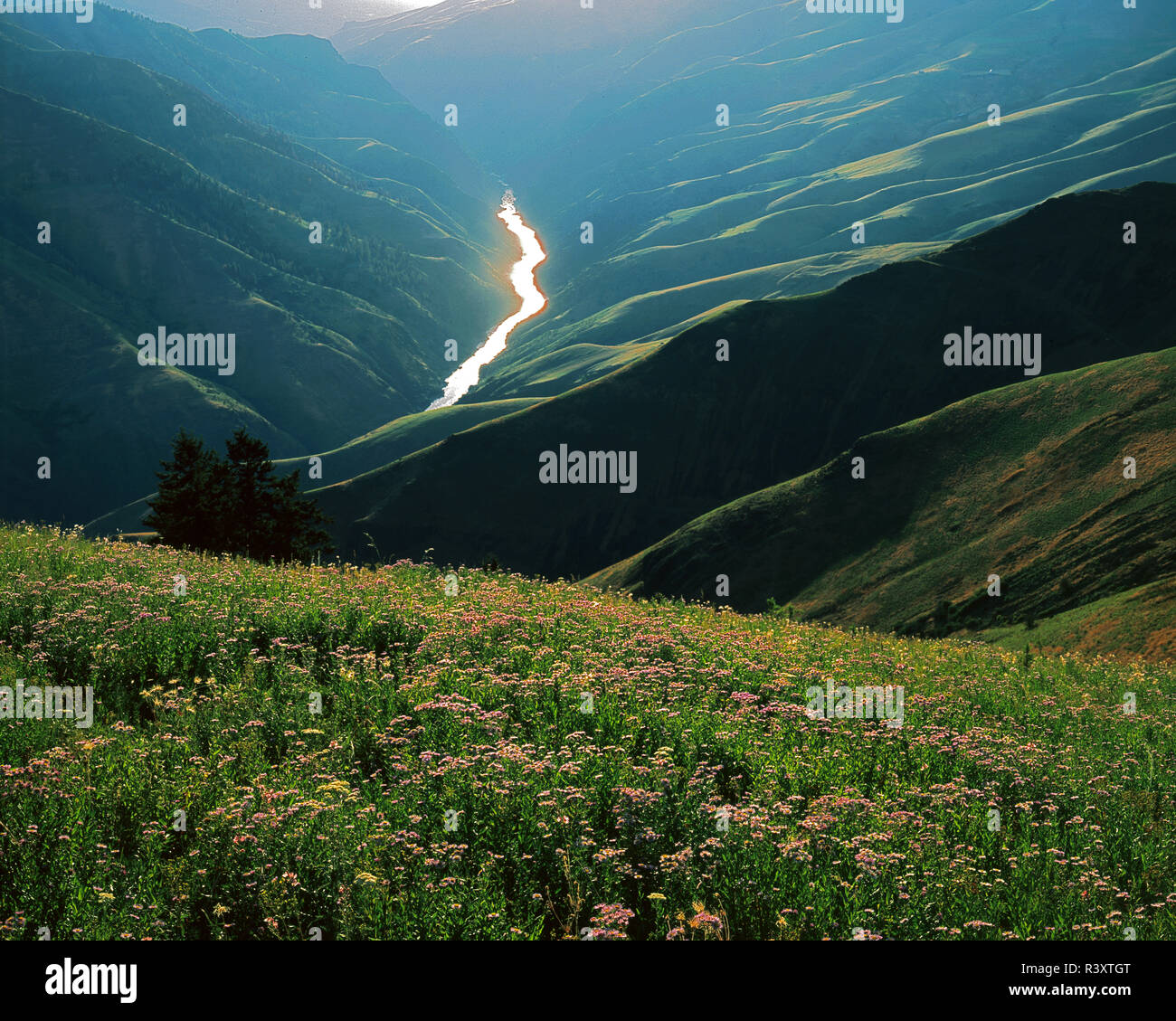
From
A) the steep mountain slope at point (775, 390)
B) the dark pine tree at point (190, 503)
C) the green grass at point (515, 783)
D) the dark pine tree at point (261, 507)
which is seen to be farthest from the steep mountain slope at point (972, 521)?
the green grass at point (515, 783)

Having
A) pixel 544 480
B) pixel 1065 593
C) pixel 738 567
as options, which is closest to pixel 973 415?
pixel 738 567

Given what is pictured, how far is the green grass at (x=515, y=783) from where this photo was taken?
625 cm

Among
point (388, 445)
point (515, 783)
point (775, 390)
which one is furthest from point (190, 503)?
point (388, 445)

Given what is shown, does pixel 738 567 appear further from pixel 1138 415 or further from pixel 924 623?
pixel 1138 415

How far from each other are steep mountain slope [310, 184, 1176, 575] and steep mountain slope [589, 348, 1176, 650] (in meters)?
23.0

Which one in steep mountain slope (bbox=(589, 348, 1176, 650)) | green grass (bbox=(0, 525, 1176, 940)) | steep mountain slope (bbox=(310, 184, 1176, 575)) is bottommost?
green grass (bbox=(0, 525, 1176, 940))

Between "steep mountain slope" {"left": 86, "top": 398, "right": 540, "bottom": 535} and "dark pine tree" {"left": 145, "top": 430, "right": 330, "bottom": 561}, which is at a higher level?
"steep mountain slope" {"left": 86, "top": 398, "right": 540, "bottom": 535}

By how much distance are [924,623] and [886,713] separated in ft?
143

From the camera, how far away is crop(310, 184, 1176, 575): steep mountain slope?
97.9 metres

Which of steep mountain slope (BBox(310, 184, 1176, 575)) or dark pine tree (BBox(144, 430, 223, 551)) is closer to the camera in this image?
dark pine tree (BBox(144, 430, 223, 551))

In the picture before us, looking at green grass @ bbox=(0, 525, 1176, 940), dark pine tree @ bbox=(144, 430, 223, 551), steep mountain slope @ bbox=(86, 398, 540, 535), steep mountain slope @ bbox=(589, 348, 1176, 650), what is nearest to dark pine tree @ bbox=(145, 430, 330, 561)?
dark pine tree @ bbox=(144, 430, 223, 551)

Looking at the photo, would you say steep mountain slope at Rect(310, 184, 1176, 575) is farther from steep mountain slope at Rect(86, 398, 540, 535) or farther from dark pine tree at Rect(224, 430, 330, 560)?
steep mountain slope at Rect(86, 398, 540, 535)

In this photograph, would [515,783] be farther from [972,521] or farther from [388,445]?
[388,445]
